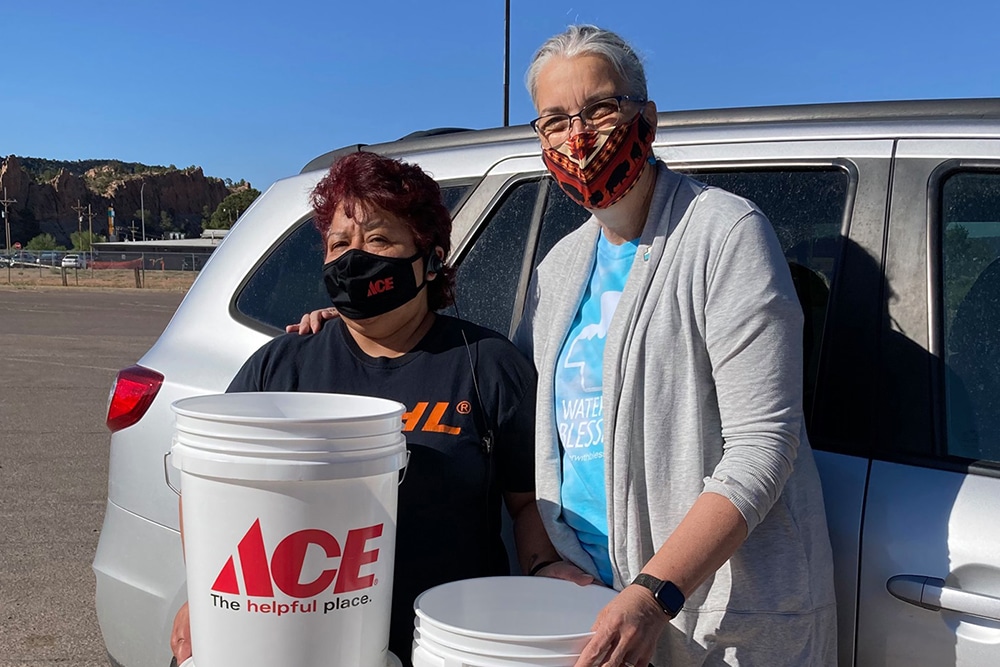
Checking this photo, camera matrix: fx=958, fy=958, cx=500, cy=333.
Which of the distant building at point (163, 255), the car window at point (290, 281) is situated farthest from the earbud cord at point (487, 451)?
the distant building at point (163, 255)

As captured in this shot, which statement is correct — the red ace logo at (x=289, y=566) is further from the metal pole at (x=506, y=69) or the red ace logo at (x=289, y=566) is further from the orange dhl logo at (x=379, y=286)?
the metal pole at (x=506, y=69)

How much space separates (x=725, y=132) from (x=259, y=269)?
1476 mm

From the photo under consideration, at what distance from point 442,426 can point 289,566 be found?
1.85ft

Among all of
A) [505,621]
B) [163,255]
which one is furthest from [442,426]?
[163,255]

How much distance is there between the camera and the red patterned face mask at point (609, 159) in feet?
6.73

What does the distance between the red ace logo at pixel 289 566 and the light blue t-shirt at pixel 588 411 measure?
528mm

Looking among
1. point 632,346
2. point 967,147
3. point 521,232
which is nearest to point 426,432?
point 632,346

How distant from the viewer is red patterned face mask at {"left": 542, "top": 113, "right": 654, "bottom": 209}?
6.73 feet

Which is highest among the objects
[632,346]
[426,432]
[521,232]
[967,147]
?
[967,147]

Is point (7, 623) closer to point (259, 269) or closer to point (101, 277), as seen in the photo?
point (259, 269)

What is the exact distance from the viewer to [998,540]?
1.83 meters

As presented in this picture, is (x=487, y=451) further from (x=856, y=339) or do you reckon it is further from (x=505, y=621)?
(x=856, y=339)

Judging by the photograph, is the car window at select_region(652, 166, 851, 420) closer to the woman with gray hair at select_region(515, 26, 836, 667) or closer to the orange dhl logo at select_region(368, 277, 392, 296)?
the woman with gray hair at select_region(515, 26, 836, 667)

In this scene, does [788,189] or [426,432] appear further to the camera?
[788,189]
